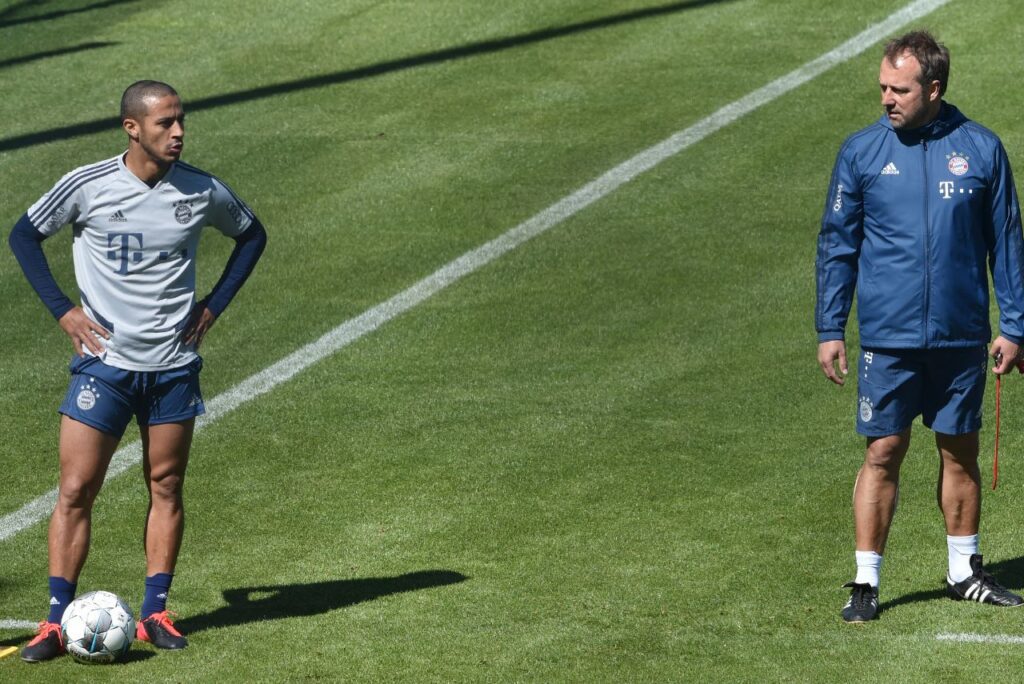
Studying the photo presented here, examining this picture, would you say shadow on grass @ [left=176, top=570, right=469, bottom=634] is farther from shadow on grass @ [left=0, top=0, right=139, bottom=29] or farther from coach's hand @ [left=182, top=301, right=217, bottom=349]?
shadow on grass @ [left=0, top=0, right=139, bottom=29]

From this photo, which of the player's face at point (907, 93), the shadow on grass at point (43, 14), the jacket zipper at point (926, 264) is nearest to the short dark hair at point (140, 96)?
the player's face at point (907, 93)

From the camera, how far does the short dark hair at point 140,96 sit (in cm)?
665

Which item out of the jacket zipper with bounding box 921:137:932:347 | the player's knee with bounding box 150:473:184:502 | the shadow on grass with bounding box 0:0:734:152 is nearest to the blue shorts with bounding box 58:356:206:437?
the player's knee with bounding box 150:473:184:502

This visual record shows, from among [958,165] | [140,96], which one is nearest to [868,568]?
[958,165]

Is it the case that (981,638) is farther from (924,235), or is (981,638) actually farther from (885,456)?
(924,235)

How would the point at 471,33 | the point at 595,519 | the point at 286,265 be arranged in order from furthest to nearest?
the point at 471,33
the point at 286,265
the point at 595,519

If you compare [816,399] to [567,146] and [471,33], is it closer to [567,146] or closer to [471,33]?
[567,146]

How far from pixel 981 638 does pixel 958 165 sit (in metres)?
1.79

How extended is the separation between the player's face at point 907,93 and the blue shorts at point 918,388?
899 mm

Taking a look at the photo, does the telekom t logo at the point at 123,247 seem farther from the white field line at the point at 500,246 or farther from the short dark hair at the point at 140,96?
the white field line at the point at 500,246

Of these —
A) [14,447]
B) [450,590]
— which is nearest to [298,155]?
[14,447]

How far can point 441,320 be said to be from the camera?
1155 centimetres

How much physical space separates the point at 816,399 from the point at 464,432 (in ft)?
6.59

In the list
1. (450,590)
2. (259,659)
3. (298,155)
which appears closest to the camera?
(259,659)
